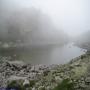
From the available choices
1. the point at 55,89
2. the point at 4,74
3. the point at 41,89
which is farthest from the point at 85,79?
the point at 4,74

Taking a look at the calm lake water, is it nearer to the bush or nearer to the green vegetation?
the bush

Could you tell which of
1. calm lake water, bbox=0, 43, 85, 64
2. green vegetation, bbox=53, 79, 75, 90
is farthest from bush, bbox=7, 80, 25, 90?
calm lake water, bbox=0, 43, 85, 64

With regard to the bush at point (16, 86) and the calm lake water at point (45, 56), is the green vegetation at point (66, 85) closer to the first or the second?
the bush at point (16, 86)

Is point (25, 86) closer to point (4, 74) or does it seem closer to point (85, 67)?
point (85, 67)

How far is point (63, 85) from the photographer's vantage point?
1565cm

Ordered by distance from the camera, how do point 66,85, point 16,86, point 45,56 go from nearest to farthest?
point 66,85 → point 16,86 → point 45,56

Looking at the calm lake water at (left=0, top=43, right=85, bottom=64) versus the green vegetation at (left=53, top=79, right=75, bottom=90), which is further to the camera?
the calm lake water at (left=0, top=43, right=85, bottom=64)

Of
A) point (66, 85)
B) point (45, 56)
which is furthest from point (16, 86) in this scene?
point (45, 56)

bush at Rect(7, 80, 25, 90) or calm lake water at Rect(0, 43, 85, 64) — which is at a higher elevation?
calm lake water at Rect(0, 43, 85, 64)

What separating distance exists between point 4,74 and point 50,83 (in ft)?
93.3

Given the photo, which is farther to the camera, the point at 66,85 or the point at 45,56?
the point at 45,56

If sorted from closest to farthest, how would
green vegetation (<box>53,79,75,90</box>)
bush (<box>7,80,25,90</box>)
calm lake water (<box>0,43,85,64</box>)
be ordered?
1. green vegetation (<box>53,79,75,90</box>)
2. bush (<box>7,80,25,90</box>)
3. calm lake water (<box>0,43,85,64</box>)

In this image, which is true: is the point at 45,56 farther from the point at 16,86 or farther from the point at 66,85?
the point at 66,85

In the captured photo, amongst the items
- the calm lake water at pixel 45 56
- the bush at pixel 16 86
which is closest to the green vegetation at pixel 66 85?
the bush at pixel 16 86
